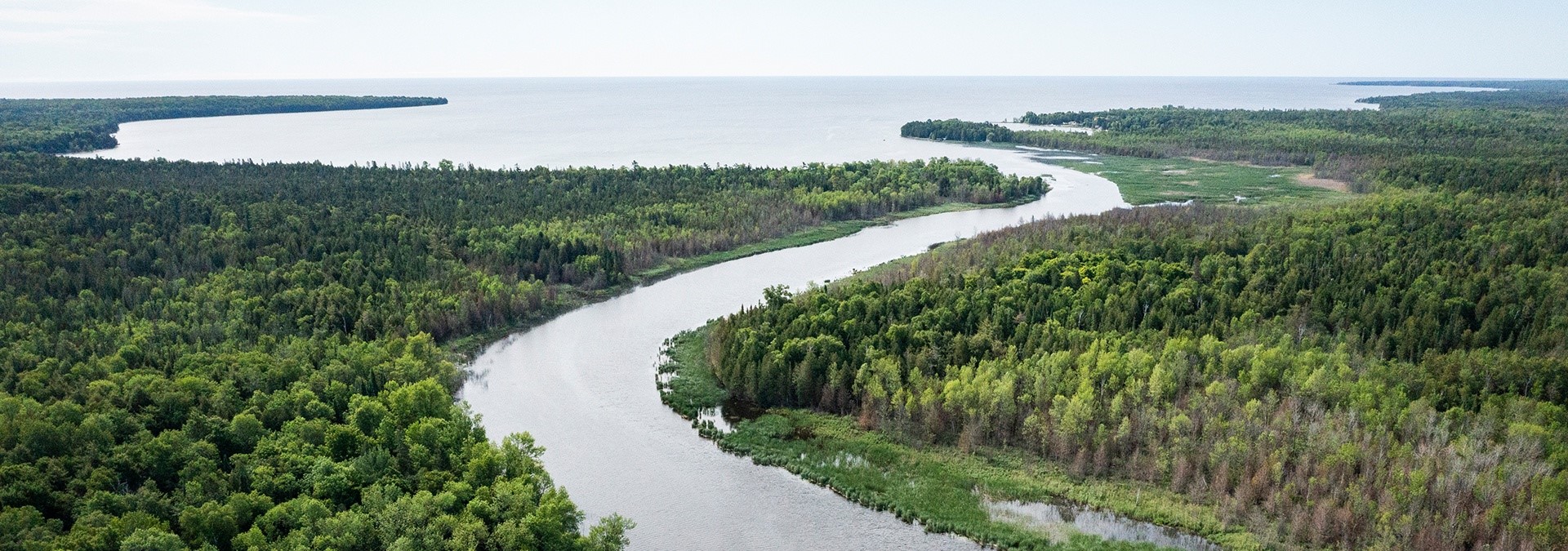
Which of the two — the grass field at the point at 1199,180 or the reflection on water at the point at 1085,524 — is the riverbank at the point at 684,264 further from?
the reflection on water at the point at 1085,524

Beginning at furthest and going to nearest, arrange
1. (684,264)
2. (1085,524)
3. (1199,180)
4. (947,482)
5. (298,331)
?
(1199,180) < (684,264) < (298,331) < (947,482) < (1085,524)

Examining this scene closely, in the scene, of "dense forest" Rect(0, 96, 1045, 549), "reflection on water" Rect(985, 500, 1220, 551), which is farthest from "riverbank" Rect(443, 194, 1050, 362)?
"reflection on water" Rect(985, 500, 1220, 551)

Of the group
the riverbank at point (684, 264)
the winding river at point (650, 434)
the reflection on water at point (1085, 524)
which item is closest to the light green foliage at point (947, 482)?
the reflection on water at point (1085, 524)

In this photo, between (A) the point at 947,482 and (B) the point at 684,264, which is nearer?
(A) the point at 947,482

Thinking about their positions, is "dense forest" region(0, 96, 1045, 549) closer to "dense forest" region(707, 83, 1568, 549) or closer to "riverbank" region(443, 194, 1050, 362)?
"riverbank" region(443, 194, 1050, 362)

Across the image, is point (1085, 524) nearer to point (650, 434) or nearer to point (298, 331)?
point (650, 434)

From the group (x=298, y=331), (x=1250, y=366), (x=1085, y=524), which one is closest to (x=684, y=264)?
(x=298, y=331)
